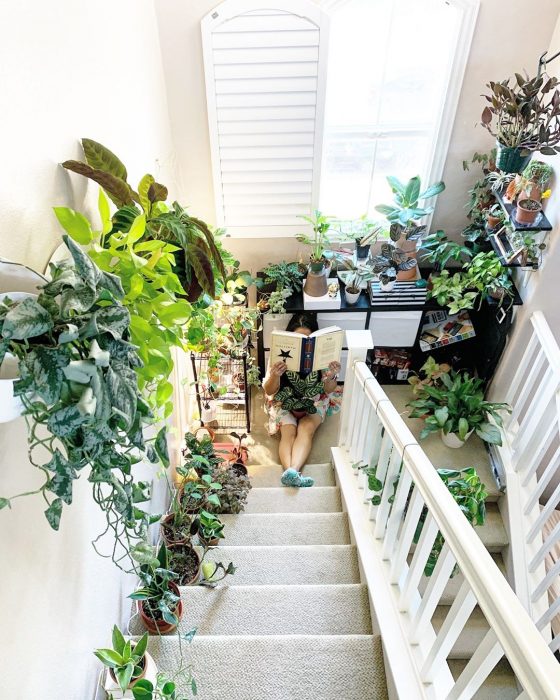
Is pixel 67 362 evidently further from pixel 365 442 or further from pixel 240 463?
pixel 240 463

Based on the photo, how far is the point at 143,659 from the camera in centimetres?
158

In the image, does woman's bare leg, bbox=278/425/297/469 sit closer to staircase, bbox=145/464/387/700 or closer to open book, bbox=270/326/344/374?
open book, bbox=270/326/344/374

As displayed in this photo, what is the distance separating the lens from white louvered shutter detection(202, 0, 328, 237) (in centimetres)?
264

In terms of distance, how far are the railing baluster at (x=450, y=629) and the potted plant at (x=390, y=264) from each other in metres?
2.21

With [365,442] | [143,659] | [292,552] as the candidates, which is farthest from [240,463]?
[143,659]

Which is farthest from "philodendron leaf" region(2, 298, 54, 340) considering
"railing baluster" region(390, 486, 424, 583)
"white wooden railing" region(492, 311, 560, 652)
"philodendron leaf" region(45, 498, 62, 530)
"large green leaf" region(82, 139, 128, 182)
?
"white wooden railing" region(492, 311, 560, 652)

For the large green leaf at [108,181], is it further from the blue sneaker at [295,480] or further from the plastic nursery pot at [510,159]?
the plastic nursery pot at [510,159]

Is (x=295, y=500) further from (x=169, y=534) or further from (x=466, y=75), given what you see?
(x=466, y=75)

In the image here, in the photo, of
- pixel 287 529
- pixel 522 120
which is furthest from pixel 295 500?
pixel 522 120

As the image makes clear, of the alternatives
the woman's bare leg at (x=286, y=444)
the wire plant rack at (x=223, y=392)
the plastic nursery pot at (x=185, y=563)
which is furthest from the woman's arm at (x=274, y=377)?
the plastic nursery pot at (x=185, y=563)

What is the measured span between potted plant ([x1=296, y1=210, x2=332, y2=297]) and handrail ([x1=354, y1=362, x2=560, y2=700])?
1.84 meters

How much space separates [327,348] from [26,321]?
2.35m

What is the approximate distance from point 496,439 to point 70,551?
7.71 feet

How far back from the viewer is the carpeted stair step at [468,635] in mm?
2486
